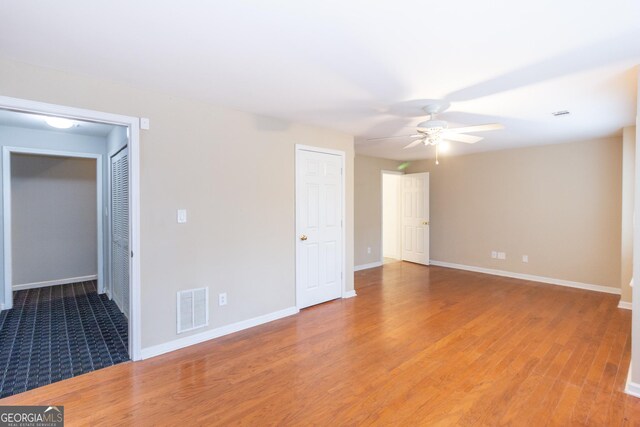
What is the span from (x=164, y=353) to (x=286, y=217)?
6.12 ft

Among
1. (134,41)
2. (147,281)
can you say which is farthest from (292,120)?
(147,281)

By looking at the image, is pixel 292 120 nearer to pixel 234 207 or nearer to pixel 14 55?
pixel 234 207

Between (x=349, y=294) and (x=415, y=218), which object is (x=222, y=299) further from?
(x=415, y=218)

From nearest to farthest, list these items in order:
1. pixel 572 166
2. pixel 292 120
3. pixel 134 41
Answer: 1. pixel 134 41
2. pixel 292 120
3. pixel 572 166

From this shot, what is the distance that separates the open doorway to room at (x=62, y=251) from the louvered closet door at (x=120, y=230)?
0.5 inches

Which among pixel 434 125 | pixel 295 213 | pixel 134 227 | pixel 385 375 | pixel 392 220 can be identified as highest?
pixel 434 125

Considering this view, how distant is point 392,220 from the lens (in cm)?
793

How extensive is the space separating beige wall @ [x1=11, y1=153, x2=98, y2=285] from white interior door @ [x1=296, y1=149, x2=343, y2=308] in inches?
157

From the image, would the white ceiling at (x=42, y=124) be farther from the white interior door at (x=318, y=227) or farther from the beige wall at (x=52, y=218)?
Answer: the white interior door at (x=318, y=227)

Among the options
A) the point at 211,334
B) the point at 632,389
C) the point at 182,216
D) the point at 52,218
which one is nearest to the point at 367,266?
the point at 211,334

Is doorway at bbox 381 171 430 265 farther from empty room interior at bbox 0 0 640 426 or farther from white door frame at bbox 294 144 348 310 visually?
white door frame at bbox 294 144 348 310

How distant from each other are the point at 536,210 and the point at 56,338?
6.78 m

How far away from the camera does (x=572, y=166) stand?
5.04 meters

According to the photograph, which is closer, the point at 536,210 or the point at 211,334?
the point at 211,334
